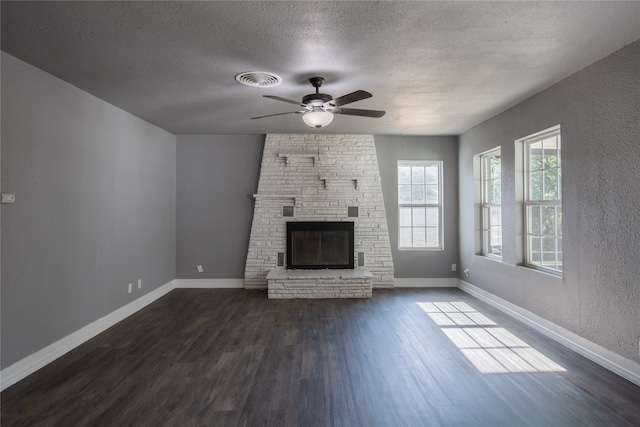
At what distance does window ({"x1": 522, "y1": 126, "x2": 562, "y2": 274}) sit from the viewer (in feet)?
11.7

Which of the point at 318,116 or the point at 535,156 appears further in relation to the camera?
the point at 535,156

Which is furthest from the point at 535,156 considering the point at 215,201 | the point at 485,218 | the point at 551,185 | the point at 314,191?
the point at 215,201

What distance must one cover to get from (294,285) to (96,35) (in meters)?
3.76

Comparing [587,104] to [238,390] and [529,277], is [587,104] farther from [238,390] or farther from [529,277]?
[238,390]

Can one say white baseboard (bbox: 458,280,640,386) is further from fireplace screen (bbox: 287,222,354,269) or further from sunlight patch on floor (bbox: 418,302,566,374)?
fireplace screen (bbox: 287,222,354,269)

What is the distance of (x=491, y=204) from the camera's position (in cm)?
497

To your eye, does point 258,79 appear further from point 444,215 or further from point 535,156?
point 444,215

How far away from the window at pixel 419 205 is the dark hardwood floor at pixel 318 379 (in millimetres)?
2000

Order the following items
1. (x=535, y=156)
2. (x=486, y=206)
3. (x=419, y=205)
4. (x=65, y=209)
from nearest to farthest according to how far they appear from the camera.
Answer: (x=65, y=209) → (x=535, y=156) → (x=486, y=206) → (x=419, y=205)

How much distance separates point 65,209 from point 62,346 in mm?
1272

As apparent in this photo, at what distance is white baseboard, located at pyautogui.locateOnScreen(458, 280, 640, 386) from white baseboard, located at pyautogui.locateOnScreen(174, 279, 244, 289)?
3.91 m

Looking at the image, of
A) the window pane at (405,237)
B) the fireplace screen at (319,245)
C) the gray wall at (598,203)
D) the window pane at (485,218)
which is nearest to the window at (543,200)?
the gray wall at (598,203)

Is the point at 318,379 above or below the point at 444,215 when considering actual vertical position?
below

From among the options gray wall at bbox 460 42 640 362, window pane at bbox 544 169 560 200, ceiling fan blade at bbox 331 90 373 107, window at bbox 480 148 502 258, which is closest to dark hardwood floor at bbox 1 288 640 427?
gray wall at bbox 460 42 640 362
